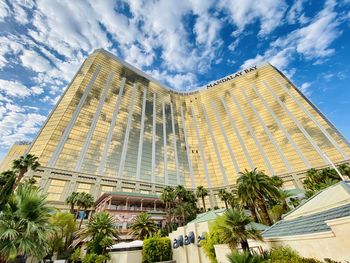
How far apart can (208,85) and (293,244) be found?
405 ft

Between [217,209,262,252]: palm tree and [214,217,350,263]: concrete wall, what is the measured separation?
113 inches

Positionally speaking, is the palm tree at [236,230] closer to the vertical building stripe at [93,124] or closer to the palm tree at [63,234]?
the palm tree at [63,234]

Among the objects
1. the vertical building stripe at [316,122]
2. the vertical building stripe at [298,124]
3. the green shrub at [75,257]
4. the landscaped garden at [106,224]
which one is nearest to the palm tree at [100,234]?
the landscaped garden at [106,224]

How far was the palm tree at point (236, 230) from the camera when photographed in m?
17.3

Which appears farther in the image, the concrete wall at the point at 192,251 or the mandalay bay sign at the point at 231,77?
the mandalay bay sign at the point at 231,77

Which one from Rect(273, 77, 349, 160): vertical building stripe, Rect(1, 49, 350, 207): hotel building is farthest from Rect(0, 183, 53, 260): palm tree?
Rect(273, 77, 349, 160): vertical building stripe

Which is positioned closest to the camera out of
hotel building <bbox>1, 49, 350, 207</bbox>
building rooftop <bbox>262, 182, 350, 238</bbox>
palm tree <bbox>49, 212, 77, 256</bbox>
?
building rooftop <bbox>262, 182, 350, 238</bbox>

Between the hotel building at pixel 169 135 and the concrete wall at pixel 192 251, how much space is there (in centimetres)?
4287

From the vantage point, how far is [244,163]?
85750 millimetres

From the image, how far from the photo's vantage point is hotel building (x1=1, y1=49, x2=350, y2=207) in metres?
68.2

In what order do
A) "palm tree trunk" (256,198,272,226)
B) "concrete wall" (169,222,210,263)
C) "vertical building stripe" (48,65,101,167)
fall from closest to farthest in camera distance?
"palm tree trunk" (256,198,272,226) < "concrete wall" (169,222,210,263) < "vertical building stripe" (48,65,101,167)

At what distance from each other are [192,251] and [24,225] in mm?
28170

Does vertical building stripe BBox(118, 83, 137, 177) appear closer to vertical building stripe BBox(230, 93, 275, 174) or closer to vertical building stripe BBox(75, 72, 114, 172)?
vertical building stripe BBox(75, 72, 114, 172)

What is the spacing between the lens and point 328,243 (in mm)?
11555
